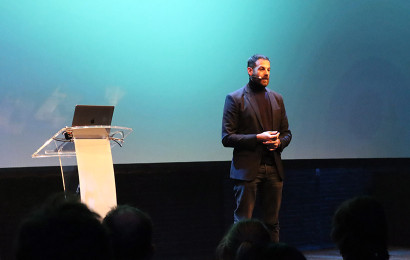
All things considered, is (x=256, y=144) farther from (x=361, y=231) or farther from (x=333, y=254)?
(x=333, y=254)

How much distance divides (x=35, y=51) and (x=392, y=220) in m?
4.07

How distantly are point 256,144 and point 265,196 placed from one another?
14.8 inches

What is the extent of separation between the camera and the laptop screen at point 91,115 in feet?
10.5

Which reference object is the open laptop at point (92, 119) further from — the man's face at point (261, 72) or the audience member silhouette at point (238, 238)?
the audience member silhouette at point (238, 238)

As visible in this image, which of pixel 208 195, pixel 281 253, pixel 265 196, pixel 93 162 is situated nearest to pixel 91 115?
pixel 93 162

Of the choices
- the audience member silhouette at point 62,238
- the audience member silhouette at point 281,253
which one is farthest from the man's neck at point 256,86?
the audience member silhouette at point 62,238

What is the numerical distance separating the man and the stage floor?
1.44m

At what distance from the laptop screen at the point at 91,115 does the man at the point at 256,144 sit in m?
0.84

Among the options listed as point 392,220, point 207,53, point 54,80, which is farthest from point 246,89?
point 392,220

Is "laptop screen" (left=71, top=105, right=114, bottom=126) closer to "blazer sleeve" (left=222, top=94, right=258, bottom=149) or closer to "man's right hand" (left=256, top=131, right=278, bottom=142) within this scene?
"blazer sleeve" (left=222, top=94, right=258, bottom=149)

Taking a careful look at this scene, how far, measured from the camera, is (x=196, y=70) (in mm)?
4730

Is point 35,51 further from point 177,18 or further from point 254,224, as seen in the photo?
point 254,224

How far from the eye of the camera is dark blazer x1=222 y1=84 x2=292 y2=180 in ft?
12.1

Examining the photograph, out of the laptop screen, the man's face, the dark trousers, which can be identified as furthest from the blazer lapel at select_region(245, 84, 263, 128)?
the laptop screen
